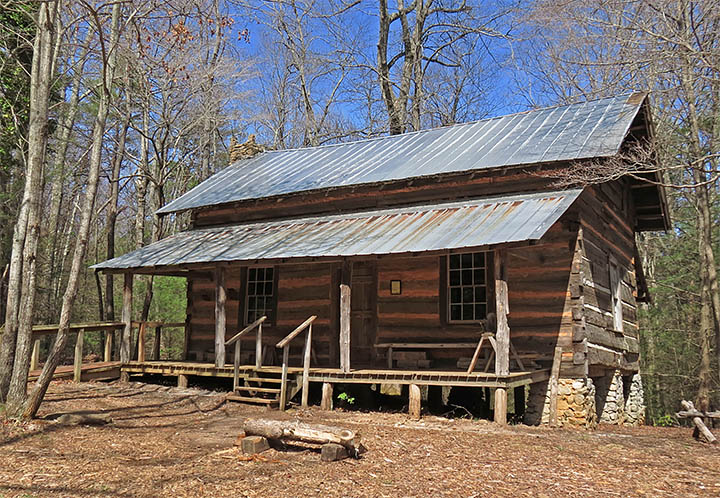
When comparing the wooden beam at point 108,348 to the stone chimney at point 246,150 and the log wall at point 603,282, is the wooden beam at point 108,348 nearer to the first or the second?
the stone chimney at point 246,150

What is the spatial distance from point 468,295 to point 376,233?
2400 mm

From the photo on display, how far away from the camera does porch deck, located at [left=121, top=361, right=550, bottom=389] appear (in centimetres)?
1019

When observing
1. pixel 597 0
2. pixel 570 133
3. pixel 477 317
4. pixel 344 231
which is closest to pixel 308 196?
pixel 344 231

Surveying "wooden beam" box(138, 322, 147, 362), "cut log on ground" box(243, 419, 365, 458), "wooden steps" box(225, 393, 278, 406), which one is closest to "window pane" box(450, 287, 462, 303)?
"wooden steps" box(225, 393, 278, 406)

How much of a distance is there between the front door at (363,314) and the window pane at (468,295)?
2.07 meters

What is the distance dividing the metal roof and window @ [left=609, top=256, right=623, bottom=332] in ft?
11.9

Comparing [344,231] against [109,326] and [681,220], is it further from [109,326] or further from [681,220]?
[681,220]

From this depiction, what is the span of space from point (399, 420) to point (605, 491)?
187 inches

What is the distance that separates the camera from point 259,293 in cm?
1548

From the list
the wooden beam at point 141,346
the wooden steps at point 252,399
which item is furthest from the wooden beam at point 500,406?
the wooden beam at point 141,346

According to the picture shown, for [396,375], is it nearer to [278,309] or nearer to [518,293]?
[518,293]

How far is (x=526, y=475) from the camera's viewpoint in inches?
261

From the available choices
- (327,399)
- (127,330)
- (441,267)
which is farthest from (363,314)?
(127,330)

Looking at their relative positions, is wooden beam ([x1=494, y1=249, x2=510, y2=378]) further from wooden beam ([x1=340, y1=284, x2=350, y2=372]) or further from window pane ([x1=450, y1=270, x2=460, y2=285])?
wooden beam ([x1=340, y1=284, x2=350, y2=372])
